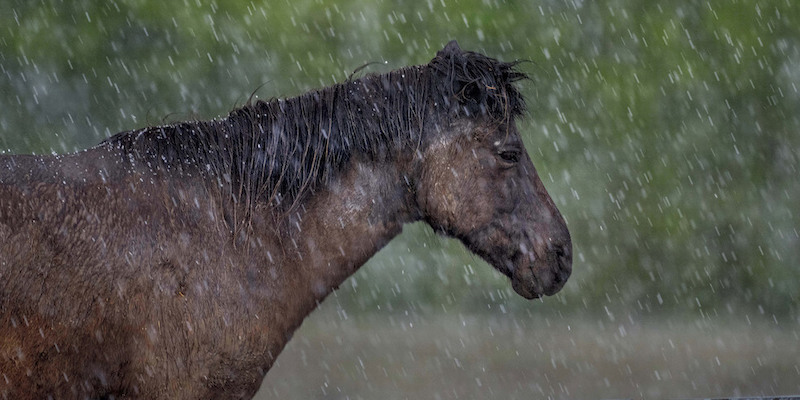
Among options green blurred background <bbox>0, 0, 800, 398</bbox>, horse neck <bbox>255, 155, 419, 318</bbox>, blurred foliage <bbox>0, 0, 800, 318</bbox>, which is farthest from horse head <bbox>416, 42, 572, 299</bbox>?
blurred foliage <bbox>0, 0, 800, 318</bbox>

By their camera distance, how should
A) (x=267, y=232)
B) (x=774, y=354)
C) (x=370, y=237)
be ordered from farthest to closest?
1. (x=774, y=354)
2. (x=370, y=237)
3. (x=267, y=232)

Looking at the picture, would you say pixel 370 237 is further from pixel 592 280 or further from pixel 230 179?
pixel 592 280

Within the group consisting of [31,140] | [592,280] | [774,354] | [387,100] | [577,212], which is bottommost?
[774,354]

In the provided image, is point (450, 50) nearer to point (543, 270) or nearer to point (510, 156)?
point (510, 156)

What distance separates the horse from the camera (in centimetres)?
263

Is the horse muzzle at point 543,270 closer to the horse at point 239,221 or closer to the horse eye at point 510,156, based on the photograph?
the horse at point 239,221

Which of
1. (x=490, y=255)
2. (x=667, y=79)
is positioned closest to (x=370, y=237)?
(x=490, y=255)

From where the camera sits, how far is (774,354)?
8.06 metres

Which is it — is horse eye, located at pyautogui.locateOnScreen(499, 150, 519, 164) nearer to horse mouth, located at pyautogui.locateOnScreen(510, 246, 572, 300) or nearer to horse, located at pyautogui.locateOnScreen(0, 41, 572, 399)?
horse, located at pyautogui.locateOnScreen(0, 41, 572, 399)

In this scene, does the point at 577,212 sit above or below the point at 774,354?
above

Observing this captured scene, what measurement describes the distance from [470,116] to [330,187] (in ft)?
2.28

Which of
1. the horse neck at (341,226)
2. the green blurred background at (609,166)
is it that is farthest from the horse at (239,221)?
the green blurred background at (609,166)

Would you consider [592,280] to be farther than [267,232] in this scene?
Yes

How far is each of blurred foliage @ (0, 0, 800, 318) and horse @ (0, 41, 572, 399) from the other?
496cm
